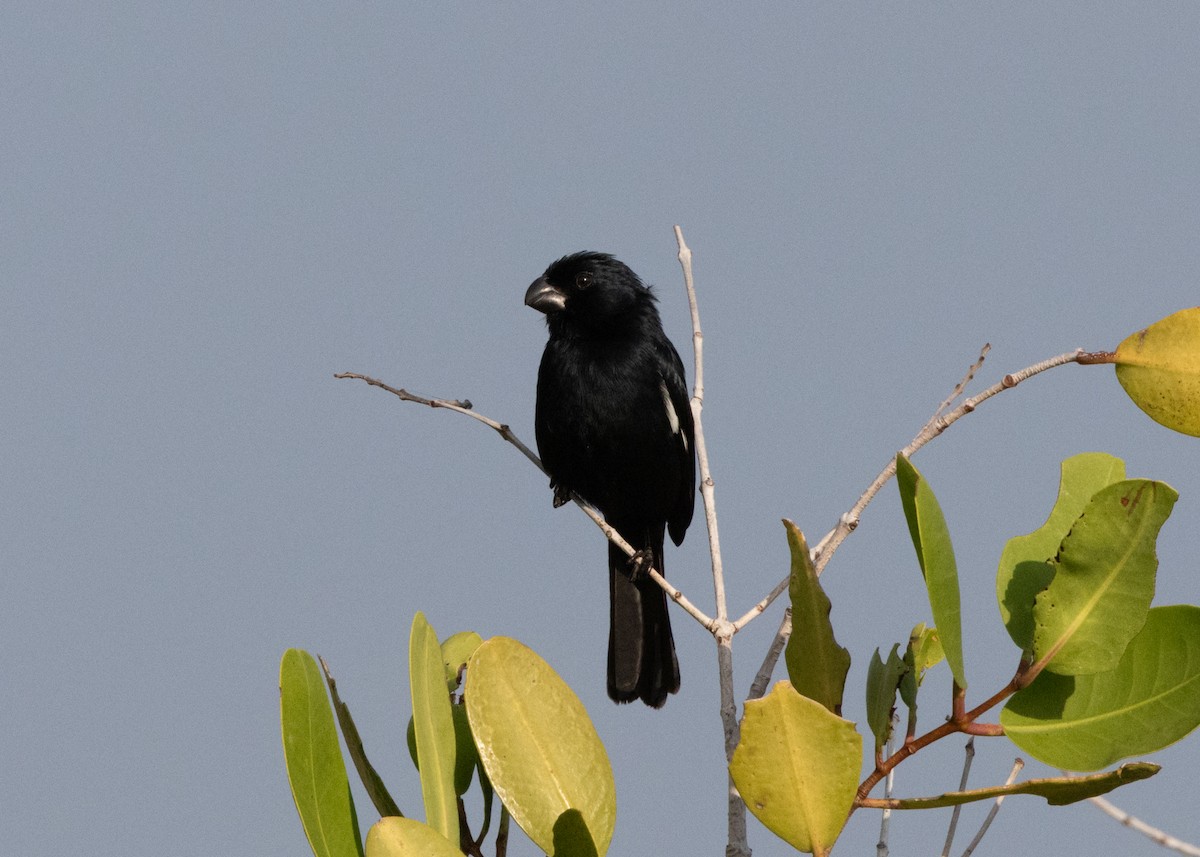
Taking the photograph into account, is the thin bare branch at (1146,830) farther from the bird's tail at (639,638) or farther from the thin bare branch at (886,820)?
the bird's tail at (639,638)

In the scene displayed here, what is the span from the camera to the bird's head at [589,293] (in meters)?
5.57

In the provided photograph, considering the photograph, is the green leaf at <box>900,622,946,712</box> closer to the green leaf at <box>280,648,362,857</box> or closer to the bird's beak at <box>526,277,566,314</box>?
the green leaf at <box>280,648,362,857</box>

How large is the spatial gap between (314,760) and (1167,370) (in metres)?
1.39

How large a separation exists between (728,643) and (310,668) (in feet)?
2.83

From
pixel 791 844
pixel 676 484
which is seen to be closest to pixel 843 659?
pixel 791 844

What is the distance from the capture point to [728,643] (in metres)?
2.31

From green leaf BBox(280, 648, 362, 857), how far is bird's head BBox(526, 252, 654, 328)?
12.8ft

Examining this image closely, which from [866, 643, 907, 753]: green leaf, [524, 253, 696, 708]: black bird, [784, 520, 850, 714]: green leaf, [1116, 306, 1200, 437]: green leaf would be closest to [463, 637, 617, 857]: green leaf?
[784, 520, 850, 714]: green leaf

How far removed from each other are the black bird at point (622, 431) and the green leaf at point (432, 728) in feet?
10.8

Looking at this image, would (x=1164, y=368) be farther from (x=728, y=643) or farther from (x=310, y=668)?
(x=310, y=668)

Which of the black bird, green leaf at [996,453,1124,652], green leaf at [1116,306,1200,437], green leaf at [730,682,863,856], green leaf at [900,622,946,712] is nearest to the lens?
green leaf at [730,682,863,856]

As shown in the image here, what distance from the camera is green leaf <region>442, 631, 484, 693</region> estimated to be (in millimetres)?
2393

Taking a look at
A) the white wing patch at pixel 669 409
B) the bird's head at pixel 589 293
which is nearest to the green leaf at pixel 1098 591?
the white wing patch at pixel 669 409

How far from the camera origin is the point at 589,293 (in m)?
5.60
